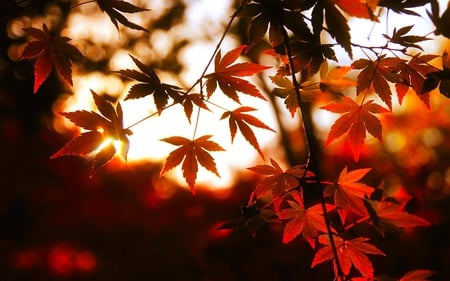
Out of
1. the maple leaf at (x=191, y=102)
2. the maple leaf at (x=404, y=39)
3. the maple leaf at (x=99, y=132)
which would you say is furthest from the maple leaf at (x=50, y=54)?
the maple leaf at (x=404, y=39)

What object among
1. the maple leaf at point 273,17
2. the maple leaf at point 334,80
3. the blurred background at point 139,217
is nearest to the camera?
the maple leaf at point 273,17

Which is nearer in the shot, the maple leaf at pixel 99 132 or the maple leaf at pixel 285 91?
the maple leaf at pixel 99 132

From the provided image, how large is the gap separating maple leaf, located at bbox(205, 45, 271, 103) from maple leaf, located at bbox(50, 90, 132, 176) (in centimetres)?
24

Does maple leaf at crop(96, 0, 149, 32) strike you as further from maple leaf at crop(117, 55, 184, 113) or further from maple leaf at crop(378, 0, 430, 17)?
maple leaf at crop(378, 0, 430, 17)

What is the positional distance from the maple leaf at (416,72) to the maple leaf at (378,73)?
2cm

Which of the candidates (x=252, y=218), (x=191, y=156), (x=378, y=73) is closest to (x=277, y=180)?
(x=252, y=218)

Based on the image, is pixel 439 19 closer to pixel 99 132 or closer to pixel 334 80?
pixel 334 80

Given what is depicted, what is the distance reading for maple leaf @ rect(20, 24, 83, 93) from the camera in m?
1.11

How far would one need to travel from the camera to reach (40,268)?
6008 mm

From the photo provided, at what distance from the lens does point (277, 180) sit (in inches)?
42.9

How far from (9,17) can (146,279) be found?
5.38 meters

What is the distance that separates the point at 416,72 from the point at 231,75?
45cm

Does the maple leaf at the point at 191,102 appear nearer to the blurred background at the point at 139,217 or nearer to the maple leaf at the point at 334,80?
the maple leaf at the point at 334,80

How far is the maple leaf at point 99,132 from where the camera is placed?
1011mm
